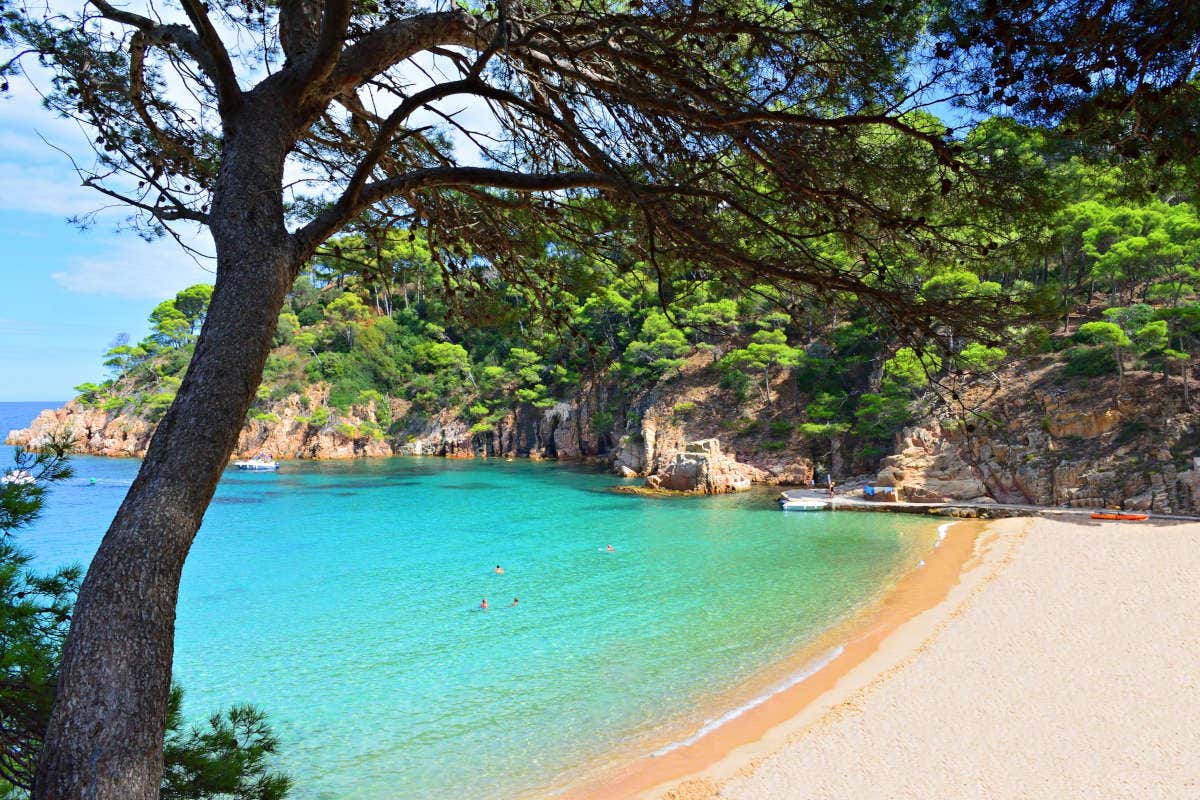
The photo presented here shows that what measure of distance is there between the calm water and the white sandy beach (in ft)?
3.94

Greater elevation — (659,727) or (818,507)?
(818,507)

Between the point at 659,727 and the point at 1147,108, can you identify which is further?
the point at 659,727

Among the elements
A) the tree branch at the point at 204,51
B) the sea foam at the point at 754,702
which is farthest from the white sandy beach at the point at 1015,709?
the tree branch at the point at 204,51

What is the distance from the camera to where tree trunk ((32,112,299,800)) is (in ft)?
5.01

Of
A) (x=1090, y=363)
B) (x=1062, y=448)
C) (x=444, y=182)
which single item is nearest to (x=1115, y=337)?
(x=1090, y=363)

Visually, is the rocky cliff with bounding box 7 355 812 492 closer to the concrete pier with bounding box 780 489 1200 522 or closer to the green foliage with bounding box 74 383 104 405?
the green foliage with bounding box 74 383 104 405

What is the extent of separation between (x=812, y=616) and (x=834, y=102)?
873 cm

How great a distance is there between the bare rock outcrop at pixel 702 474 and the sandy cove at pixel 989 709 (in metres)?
11.3

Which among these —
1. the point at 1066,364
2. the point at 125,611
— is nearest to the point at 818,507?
the point at 1066,364

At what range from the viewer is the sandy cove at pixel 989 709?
216 inches

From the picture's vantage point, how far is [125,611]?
5.40 feet

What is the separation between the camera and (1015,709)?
666 cm

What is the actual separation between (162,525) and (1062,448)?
65.5 feet

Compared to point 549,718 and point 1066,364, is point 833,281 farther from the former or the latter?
point 1066,364
